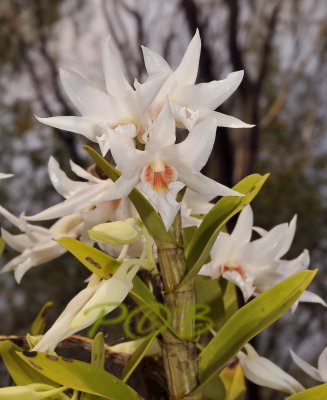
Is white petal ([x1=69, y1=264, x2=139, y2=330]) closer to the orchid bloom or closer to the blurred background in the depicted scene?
the orchid bloom

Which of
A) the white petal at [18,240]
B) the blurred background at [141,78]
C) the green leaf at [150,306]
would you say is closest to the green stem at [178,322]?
the green leaf at [150,306]

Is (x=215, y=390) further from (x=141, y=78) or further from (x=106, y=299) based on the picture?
(x=141, y=78)

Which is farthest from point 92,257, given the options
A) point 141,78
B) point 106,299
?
point 141,78

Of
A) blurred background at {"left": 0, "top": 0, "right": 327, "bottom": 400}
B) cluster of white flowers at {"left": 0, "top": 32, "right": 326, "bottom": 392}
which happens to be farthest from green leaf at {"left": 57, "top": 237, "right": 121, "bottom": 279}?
blurred background at {"left": 0, "top": 0, "right": 327, "bottom": 400}

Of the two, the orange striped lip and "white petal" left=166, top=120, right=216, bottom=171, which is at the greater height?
"white petal" left=166, top=120, right=216, bottom=171

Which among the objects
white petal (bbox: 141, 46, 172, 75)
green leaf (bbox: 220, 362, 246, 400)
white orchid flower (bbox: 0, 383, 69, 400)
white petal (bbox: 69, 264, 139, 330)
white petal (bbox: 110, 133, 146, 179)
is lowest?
green leaf (bbox: 220, 362, 246, 400)

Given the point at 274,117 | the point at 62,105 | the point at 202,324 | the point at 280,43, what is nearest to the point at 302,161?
the point at 274,117
